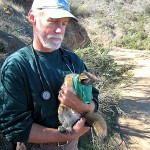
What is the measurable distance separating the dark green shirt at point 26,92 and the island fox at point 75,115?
0.07 metres

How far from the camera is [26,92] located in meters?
2.01

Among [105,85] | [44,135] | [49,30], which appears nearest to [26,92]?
[44,135]

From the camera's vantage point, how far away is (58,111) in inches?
81.7

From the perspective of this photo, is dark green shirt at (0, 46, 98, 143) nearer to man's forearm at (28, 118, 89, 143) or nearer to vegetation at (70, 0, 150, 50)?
man's forearm at (28, 118, 89, 143)

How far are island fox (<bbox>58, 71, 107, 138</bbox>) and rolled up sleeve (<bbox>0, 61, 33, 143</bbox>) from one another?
21 cm

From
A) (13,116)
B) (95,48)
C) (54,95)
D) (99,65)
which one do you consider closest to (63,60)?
(54,95)

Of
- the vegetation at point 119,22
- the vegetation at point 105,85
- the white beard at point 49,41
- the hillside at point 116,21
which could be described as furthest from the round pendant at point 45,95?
the vegetation at point 119,22

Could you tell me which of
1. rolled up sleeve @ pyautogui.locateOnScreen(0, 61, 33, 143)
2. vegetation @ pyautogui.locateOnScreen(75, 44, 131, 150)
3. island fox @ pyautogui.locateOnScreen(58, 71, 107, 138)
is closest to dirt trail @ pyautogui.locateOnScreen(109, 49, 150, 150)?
vegetation @ pyautogui.locateOnScreen(75, 44, 131, 150)

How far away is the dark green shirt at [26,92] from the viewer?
1.96 metres

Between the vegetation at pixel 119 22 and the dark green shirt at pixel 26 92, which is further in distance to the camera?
the vegetation at pixel 119 22

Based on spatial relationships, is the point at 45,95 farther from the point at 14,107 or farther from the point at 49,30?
the point at 49,30

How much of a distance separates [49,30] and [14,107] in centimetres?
52

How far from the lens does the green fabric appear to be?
196 centimetres

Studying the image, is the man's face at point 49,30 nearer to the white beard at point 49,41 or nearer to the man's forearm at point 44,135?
the white beard at point 49,41
